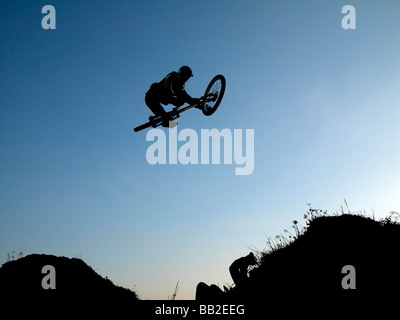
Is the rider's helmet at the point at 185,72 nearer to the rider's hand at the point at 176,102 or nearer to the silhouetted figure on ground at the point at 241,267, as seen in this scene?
the rider's hand at the point at 176,102

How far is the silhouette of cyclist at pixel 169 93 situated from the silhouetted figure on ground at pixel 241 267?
5.04 metres

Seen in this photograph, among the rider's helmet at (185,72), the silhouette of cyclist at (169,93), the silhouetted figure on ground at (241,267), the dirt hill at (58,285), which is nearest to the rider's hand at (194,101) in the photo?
the silhouette of cyclist at (169,93)

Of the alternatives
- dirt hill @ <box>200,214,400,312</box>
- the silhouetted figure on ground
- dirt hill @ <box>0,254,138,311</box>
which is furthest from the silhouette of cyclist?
dirt hill @ <box>0,254,138,311</box>

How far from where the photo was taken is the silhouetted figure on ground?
304 inches

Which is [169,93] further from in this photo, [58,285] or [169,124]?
[58,285]

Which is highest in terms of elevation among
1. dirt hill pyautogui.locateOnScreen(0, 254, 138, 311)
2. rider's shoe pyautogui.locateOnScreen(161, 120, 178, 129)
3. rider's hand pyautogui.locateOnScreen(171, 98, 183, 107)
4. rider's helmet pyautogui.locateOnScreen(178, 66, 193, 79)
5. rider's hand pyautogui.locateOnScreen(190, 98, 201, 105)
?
rider's helmet pyautogui.locateOnScreen(178, 66, 193, 79)

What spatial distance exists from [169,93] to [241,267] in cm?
587

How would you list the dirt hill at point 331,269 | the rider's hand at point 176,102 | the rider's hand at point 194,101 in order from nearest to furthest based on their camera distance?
the dirt hill at point 331,269 → the rider's hand at point 176,102 → the rider's hand at point 194,101

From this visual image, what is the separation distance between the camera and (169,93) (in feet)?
28.5

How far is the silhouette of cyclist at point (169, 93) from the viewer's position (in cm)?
866

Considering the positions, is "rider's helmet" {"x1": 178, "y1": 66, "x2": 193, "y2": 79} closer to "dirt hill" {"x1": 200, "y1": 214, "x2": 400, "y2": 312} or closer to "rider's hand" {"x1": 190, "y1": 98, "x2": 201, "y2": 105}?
"rider's hand" {"x1": 190, "y1": 98, "x2": 201, "y2": 105}

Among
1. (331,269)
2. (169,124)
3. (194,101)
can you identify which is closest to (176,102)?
(194,101)

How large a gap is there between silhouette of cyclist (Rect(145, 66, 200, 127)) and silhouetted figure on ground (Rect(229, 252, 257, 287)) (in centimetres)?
504
